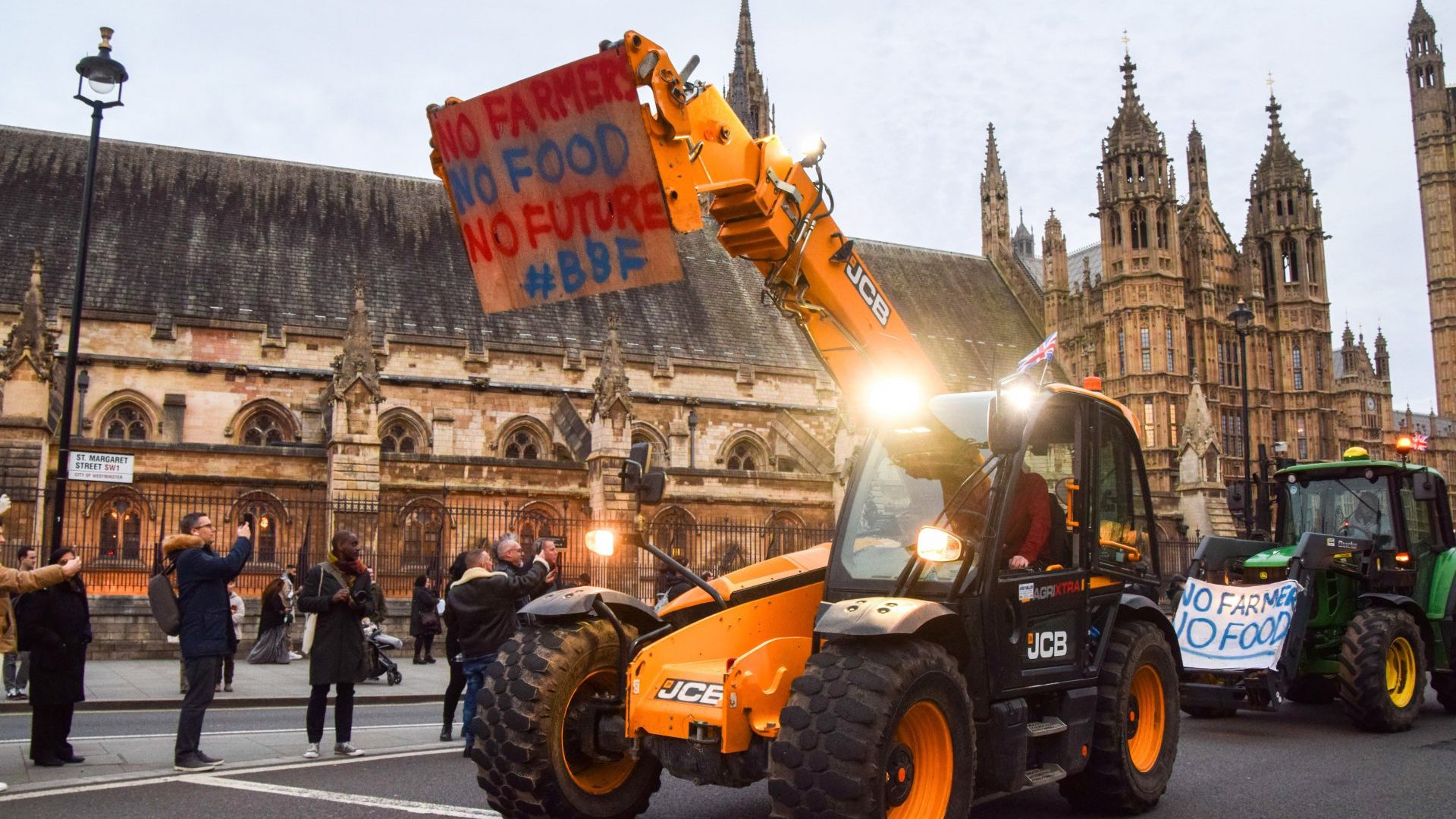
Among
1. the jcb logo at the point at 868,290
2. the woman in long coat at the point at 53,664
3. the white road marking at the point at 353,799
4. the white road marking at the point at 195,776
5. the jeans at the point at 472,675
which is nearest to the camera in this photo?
the white road marking at the point at 353,799

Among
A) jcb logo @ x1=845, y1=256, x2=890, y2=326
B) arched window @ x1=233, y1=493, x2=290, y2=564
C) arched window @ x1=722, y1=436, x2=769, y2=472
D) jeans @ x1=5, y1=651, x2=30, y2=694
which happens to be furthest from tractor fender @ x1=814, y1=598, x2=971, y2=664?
arched window @ x1=722, y1=436, x2=769, y2=472

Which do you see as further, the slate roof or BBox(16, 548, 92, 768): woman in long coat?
the slate roof

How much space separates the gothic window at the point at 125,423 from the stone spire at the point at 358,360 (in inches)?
224

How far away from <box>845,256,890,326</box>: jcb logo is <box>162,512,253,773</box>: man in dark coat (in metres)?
4.54

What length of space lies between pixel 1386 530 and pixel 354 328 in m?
19.7

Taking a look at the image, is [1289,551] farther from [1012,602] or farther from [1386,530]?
[1012,602]

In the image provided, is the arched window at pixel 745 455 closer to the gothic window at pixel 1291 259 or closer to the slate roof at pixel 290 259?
the slate roof at pixel 290 259

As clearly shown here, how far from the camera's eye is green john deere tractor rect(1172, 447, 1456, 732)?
952 centimetres

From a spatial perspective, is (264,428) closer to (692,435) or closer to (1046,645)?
(692,435)

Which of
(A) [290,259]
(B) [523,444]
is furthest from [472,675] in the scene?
(A) [290,259]

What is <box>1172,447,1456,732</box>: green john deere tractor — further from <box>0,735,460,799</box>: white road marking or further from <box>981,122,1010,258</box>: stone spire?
<box>981,122,1010,258</box>: stone spire

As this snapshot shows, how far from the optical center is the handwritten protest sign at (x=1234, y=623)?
368 inches

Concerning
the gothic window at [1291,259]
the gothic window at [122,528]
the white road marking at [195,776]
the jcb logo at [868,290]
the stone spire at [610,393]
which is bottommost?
the white road marking at [195,776]

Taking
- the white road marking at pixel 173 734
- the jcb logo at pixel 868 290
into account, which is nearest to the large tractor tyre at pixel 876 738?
the jcb logo at pixel 868 290
